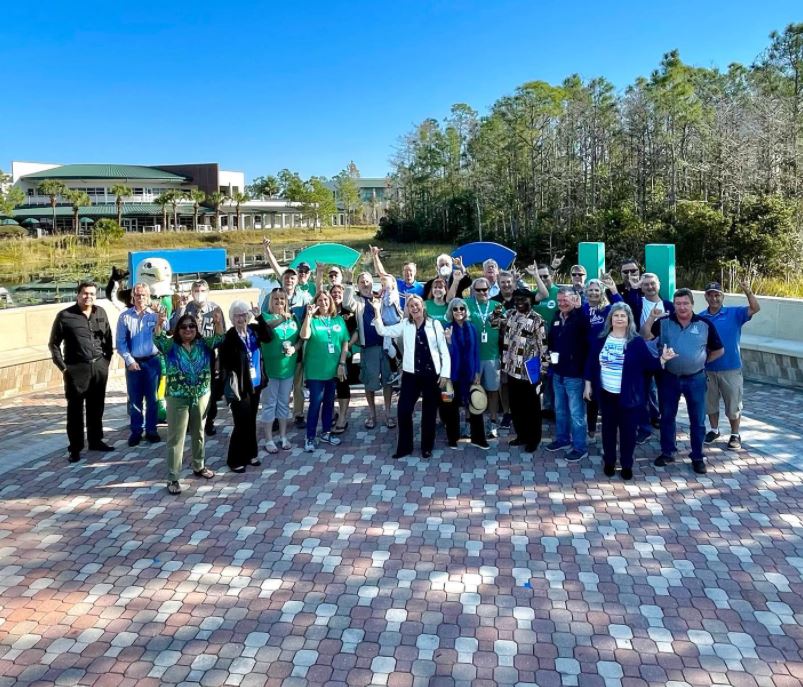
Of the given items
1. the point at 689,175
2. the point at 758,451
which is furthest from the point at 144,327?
the point at 689,175

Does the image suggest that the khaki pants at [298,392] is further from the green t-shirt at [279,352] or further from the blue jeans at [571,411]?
the blue jeans at [571,411]

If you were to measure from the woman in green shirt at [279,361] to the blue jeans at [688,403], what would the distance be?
3.28 m

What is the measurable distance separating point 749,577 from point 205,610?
124 inches

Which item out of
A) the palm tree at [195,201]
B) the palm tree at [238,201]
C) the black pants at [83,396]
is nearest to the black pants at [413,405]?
the black pants at [83,396]

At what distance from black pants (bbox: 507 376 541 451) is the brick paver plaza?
0.24m

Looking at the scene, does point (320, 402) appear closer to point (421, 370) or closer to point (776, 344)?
point (421, 370)

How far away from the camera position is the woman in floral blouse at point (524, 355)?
5.92 meters

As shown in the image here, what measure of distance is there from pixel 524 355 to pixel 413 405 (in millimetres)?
1100

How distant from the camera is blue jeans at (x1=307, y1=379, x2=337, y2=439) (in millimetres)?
6163

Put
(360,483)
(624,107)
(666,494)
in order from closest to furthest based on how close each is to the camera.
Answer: (666,494), (360,483), (624,107)

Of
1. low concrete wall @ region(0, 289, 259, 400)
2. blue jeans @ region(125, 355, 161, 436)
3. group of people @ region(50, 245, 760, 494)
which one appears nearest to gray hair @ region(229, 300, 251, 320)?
group of people @ region(50, 245, 760, 494)

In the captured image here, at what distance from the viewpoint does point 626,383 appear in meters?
5.18

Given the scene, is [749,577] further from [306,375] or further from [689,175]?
[689,175]

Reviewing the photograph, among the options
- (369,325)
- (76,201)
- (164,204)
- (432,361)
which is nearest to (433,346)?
(432,361)
